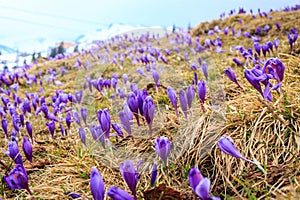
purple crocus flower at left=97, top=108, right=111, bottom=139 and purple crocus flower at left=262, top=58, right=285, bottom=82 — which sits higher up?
purple crocus flower at left=262, top=58, right=285, bottom=82

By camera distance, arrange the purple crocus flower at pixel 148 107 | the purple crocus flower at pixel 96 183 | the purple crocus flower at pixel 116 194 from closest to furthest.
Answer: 1. the purple crocus flower at pixel 116 194
2. the purple crocus flower at pixel 96 183
3. the purple crocus flower at pixel 148 107

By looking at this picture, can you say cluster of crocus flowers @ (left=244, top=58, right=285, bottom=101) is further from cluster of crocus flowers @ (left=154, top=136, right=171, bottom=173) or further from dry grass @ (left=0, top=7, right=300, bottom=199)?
cluster of crocus flowers @ (left=154, top=136, right=171, bottom=173)

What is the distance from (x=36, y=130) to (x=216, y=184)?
2.26 meters

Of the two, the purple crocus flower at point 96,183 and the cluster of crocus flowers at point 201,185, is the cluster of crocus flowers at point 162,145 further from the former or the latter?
the cluster of crocus flowers at point 201,185

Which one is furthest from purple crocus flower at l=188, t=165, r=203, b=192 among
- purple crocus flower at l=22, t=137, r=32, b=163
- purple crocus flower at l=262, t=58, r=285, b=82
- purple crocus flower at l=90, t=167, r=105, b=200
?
purple crocus flower at l=22, t=137, r=32, b=163

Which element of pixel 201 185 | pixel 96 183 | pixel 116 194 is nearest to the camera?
pixel 201 185

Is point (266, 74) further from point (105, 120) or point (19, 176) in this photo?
point (19, 176)

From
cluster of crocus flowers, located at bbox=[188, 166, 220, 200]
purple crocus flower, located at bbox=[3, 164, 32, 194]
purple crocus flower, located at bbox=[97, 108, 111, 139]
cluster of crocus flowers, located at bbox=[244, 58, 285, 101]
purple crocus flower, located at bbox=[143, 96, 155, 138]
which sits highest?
cluster of crocus flowers, located at bbox=[244, 58, 285, 101]

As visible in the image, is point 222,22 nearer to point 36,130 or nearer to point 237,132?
point 36,130

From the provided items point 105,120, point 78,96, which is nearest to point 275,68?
point 105,120

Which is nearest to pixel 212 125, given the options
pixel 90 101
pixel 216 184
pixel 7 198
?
pixel 216 184

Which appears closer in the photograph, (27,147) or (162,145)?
(162,145)

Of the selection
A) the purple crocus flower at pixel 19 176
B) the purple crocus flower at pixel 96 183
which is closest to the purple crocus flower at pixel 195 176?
the purple crocus flower at pixel 96 183

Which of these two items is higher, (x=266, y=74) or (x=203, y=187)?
(x=266, y=74)
